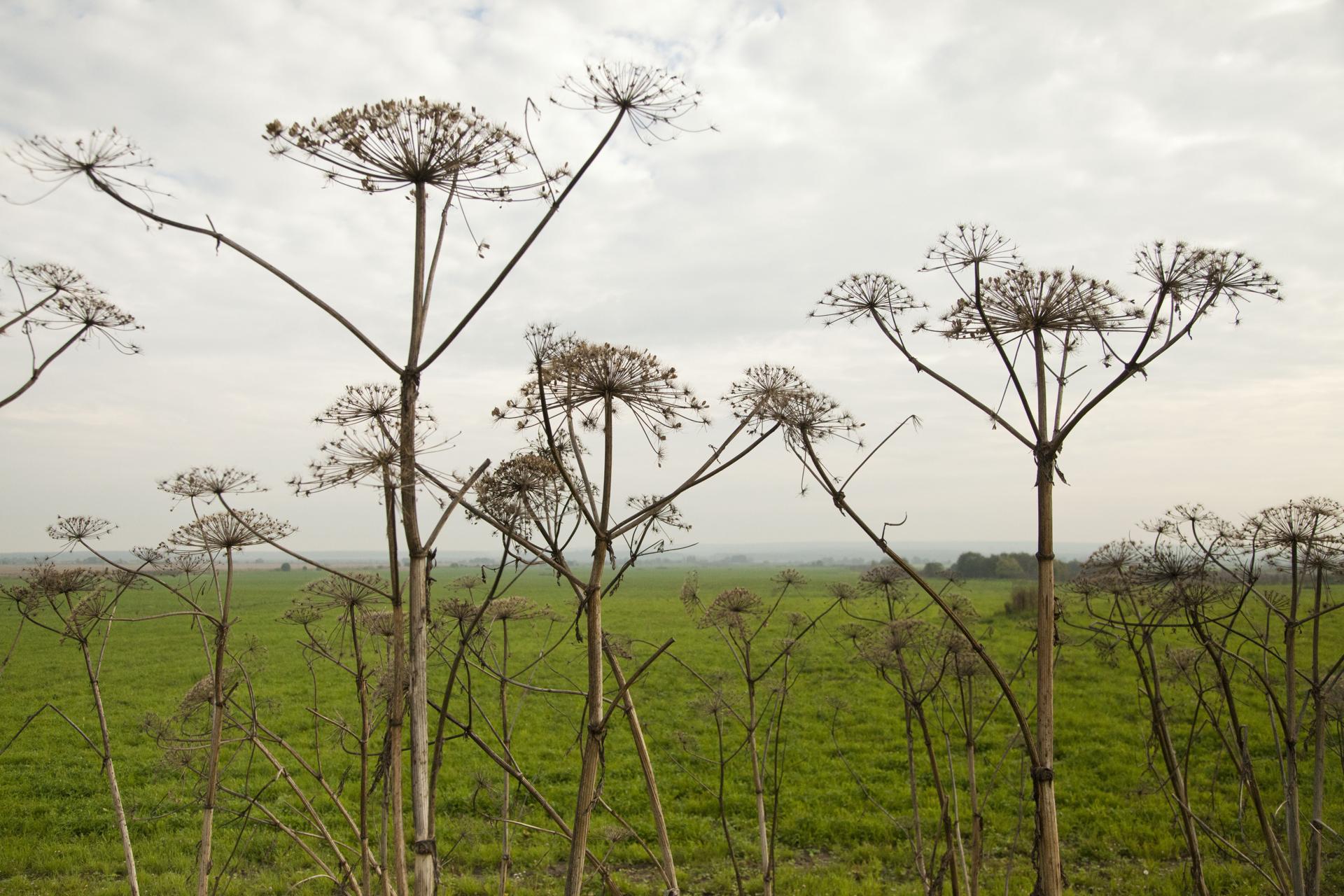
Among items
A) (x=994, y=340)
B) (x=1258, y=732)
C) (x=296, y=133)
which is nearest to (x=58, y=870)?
(x=296, y=133)

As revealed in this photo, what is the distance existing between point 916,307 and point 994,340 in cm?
58

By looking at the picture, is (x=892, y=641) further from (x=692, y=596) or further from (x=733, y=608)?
(x=692, y=596)

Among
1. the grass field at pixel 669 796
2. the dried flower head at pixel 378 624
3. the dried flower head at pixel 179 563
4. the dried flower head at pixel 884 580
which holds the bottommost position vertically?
the grass field at pixel 669 796

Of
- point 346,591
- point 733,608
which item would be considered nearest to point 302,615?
point 346,591

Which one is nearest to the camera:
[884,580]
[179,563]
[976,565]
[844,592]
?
[179,563]

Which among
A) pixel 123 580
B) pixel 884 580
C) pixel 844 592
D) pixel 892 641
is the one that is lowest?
pixel 892 641

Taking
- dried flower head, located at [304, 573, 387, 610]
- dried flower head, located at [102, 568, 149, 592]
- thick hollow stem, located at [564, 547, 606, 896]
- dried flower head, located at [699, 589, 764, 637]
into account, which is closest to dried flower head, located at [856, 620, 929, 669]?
dried flower head, located at [699, 589, 764, 637]

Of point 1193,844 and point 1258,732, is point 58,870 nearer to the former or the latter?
point 1193,844

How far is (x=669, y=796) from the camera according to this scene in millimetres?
17562

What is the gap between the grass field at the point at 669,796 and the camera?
40.6 ft

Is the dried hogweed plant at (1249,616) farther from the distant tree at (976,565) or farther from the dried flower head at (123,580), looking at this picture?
the distant tree at (976,565)

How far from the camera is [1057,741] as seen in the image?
69.9 ft

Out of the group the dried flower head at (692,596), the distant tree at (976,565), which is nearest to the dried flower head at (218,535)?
the dried flower head at (692,596)

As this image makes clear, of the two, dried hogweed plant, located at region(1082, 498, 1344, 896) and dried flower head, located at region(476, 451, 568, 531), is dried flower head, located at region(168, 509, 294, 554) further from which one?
dried hogweed plant, located at region(1082, 498, 1344, 896)
